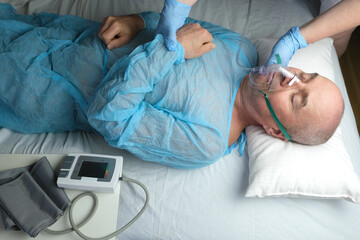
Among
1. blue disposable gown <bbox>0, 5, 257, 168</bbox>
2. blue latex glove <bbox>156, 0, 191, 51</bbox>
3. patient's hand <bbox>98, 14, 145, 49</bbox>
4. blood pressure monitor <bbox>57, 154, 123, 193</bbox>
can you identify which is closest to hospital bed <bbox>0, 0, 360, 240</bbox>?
blue disposable gown <bbox>0, 5, 257, 168</bbox>

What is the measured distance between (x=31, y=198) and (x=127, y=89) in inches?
20.6

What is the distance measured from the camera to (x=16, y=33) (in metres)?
1.57

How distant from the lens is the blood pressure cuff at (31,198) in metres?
0.93

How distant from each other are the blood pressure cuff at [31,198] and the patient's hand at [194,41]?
734 millimetres

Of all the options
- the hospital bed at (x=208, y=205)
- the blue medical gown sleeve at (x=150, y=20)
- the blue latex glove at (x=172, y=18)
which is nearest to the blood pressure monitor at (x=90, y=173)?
the hospital bed at (x=208, y=205)

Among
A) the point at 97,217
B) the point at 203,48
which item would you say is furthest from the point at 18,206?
the point at 203,48

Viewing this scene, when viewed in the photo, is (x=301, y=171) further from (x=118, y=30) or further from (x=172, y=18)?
(x=118, y=30)

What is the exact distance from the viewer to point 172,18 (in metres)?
1.24

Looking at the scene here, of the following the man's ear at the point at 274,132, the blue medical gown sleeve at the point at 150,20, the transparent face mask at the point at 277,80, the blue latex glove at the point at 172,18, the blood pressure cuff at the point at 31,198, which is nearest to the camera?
the blood pressure cuff at the point at 31,198

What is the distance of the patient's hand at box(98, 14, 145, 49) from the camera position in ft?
4.80

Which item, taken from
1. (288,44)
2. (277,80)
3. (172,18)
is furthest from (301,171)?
(172,18)

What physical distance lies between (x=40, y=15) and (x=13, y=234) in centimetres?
131

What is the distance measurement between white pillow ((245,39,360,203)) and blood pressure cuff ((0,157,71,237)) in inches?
30.7

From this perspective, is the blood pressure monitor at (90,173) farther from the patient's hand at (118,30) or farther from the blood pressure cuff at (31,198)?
the patient's hand at (118,30)
